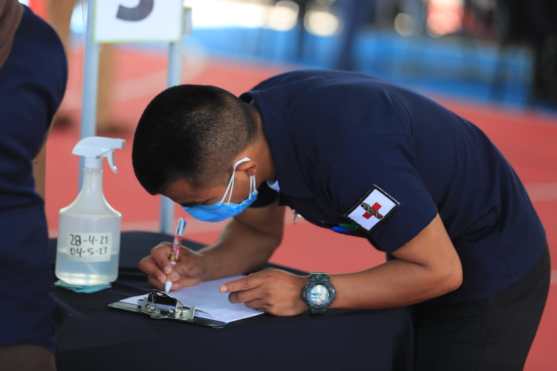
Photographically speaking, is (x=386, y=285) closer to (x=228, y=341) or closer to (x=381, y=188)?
(x=381, y=188)

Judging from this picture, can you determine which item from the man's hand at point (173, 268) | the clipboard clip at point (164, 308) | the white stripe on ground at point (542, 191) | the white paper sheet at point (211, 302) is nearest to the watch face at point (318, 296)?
the white paper sheet at point (211, 302)

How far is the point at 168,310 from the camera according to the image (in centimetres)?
177

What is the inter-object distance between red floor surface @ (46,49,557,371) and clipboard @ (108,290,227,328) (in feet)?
5.48

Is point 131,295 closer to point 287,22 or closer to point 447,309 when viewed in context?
point 447,309

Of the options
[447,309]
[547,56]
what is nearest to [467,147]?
[447,309]

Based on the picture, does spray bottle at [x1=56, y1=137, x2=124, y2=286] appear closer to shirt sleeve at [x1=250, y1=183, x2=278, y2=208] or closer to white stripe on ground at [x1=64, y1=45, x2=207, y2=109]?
shirt sleeve at [x1=250, y1=183, x2=278, y2=208]

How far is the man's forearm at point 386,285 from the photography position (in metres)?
1.84

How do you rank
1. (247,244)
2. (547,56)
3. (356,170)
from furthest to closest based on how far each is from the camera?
(547,56), (247,244), (356,170)

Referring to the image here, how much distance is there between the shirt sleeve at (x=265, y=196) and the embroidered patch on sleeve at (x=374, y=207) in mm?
281

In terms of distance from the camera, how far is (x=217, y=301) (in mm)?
1904

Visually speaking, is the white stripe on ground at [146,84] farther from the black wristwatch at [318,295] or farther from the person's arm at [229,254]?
the black wristwatch at [318,295]

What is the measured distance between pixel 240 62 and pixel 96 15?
7.88 m

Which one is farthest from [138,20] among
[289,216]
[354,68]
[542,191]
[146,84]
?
[354,68]

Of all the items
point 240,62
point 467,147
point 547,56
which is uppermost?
point 467,147
